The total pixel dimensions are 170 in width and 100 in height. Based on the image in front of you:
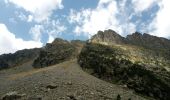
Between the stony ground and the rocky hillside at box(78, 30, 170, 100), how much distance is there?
348 centimetres

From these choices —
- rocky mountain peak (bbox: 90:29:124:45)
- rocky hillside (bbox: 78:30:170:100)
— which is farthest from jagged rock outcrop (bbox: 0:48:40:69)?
rocky hillside (bbox: 78:30:170:100)

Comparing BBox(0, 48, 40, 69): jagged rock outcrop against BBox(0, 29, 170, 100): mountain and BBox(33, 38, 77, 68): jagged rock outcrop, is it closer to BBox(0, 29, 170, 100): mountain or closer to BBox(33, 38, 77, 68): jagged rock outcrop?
BBox(33, 38, 77, 68): jagged rock outcrop

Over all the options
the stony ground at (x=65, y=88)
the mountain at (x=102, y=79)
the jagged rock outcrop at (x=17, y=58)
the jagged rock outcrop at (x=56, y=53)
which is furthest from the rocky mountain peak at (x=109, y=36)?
the jagged rock outcrop at (x=17, y=58)

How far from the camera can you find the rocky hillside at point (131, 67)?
7394 centimetres

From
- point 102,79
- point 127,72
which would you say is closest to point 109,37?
point 127,72

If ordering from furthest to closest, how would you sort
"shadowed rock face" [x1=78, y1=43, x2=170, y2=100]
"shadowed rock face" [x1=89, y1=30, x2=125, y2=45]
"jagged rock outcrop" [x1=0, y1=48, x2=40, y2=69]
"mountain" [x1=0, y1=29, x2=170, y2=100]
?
"jagged rock outcrop" [x1=0, y1=48, x2=40, y2=69]
"shadowed rock face" [x1=89, y1=30, x2=125, y2=45]
"shadowed rock face" [x1=78, y1=43, x2=170, y2=100]
"mountain" [x1=0, y1=29, x2=170, y2=100]

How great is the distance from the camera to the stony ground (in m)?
60.8

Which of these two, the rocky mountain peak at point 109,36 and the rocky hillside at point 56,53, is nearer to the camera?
the rocky hillside at point 56,53

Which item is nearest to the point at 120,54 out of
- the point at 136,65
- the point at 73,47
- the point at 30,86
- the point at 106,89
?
the point at 136,65

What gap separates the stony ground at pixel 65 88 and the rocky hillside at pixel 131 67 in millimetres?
3475

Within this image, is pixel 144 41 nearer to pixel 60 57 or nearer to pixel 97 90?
pixel 60 57

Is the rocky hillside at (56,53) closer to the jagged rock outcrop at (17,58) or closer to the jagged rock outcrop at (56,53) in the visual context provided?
the jagged rock outcrop at (56,53)

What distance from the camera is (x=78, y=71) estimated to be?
263ft

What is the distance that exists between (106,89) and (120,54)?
18.7m
